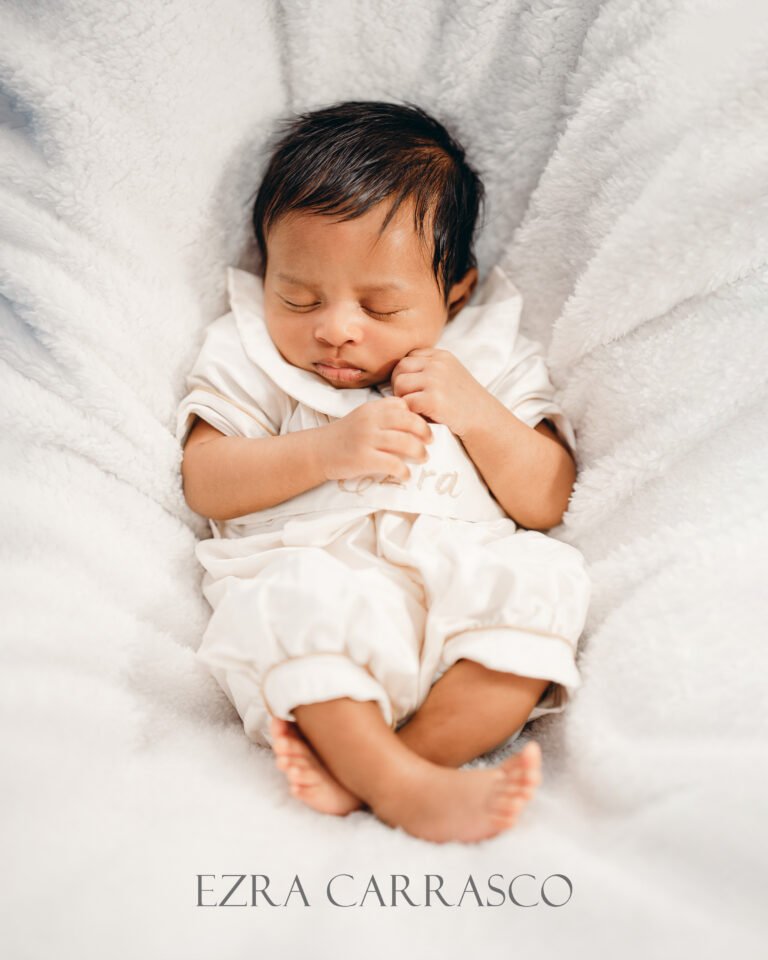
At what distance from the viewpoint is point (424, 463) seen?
3.76 ft

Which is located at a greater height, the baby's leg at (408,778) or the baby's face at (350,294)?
the baby's face at (350,294)

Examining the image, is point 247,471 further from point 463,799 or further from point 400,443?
point 463,799

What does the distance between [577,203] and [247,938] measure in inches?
40.7

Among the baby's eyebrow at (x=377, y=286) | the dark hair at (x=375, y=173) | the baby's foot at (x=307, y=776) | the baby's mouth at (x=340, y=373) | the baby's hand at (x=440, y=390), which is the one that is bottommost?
the baby's foot at (x=307, y=776)

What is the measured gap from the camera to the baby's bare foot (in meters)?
0.88

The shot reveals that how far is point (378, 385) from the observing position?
49.4 inches

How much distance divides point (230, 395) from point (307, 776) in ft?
1.74

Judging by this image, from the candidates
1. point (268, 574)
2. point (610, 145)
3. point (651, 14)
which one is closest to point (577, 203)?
point (610, 145)

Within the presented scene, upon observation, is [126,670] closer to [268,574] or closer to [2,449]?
[268,574]

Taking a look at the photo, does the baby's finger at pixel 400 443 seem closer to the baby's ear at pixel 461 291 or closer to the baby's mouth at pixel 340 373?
the baby's mouth at pixel 340 373

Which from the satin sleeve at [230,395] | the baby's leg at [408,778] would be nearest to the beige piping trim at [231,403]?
the satin sleeve at [230,395]

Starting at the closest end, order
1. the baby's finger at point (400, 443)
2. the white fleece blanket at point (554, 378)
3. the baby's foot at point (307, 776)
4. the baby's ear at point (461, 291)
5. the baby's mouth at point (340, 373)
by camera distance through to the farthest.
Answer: the white fleece blanket at point (554, 378) < the baby's foot at point (307, 776) < the baby's finger at point (400, 443) < the baby's mouth at point (340, 373) < the baby's ear at point (461, 291)

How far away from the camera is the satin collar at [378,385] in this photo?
121 centimetres

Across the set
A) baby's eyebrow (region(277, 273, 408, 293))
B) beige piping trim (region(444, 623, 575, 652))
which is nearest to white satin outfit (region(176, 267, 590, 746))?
beige piping trim (region(444, 623, 575, 652))
